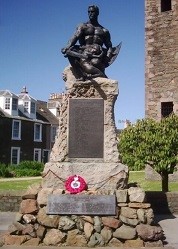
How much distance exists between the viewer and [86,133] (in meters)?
8.91

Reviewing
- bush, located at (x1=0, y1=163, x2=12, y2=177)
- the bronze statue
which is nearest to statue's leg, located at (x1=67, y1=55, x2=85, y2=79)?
the bronze statue

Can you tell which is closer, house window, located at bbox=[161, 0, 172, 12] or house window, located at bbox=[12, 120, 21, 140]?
house window, located at bbox=[161, 0, 172, 12]

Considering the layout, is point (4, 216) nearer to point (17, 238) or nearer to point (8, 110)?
point (17, 238)

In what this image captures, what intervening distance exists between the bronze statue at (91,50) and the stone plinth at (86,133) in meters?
0.37

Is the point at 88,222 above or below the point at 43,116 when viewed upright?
below

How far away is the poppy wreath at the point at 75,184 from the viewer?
26.0 ft

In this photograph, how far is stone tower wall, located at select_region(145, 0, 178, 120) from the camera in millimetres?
23547

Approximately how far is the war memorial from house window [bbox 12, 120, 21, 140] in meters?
33.7

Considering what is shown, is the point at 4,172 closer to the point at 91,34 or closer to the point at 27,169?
the point at 27,169

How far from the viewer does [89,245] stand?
7281mm

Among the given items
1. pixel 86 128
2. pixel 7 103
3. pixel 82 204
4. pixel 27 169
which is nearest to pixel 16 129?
pixel 7 103

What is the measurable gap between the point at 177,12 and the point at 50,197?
2045 cm

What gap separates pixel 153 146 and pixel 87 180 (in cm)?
824

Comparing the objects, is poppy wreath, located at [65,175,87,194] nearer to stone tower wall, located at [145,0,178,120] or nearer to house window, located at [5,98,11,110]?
stone tower wall, located at [145,0,178,120]
